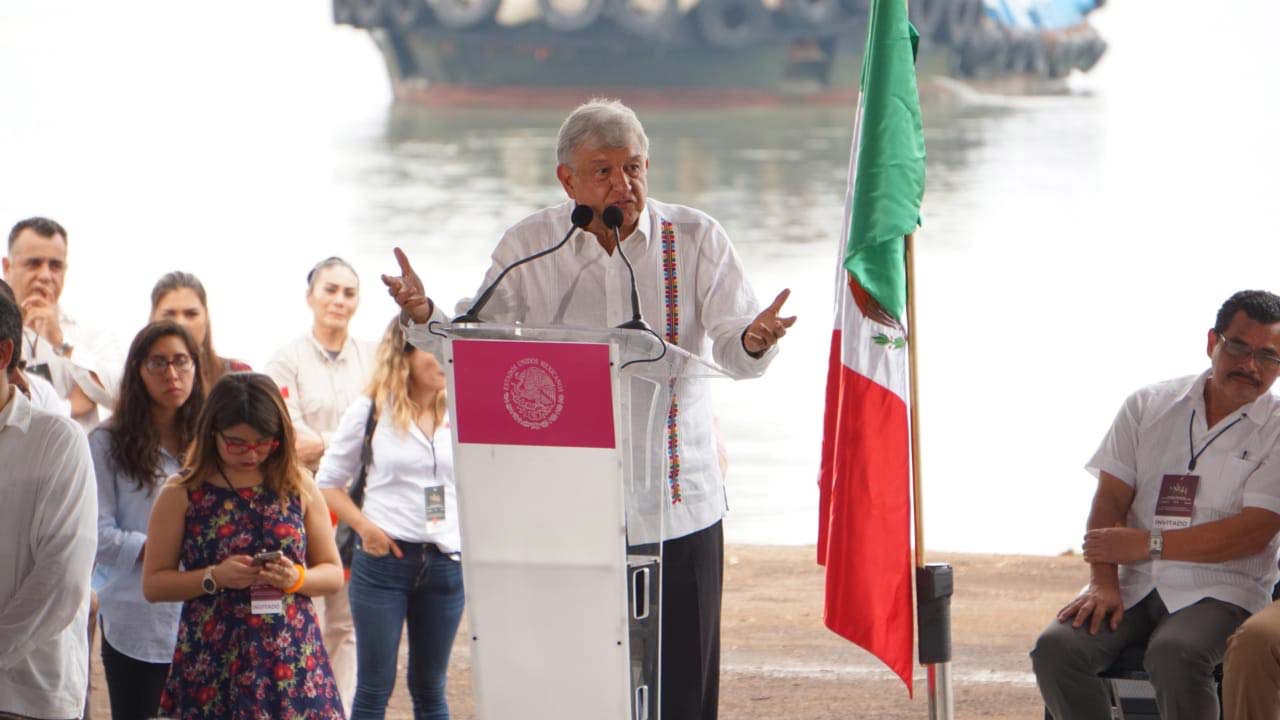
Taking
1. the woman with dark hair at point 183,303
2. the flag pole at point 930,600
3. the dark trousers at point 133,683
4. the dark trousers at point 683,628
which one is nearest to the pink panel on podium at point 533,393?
the dark trousers at point 683,628

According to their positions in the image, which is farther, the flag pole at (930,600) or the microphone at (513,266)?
the flag pole at (930,600)

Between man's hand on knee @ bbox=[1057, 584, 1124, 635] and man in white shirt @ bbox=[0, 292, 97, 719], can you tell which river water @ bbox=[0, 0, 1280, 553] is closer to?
man's hand on knee @ bbox=[1057, 584, 1124, 635]

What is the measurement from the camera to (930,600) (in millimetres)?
3059

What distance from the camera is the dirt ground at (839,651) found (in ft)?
16.1

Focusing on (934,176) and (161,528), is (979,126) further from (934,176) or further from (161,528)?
(161,528)

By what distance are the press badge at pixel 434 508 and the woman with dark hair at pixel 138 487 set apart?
676 mm

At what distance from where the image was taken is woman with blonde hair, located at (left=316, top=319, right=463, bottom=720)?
4066 millimetres

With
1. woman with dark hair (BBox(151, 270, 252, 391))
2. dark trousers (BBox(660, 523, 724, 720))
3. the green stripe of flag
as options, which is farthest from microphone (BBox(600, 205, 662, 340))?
woman with dark hair (BBox(151, 270, 252, 391))

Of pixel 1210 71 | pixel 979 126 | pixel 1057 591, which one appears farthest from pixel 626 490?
pixel 979 126

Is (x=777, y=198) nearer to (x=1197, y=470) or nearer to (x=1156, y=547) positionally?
(x=1197, y=470)

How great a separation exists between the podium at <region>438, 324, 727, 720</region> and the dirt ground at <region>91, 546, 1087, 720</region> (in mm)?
2454

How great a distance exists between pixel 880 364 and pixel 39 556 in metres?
1.75

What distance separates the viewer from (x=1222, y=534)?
3.52m

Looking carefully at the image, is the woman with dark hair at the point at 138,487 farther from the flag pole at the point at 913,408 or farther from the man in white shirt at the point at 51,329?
the flag pole at the point at 913,408
